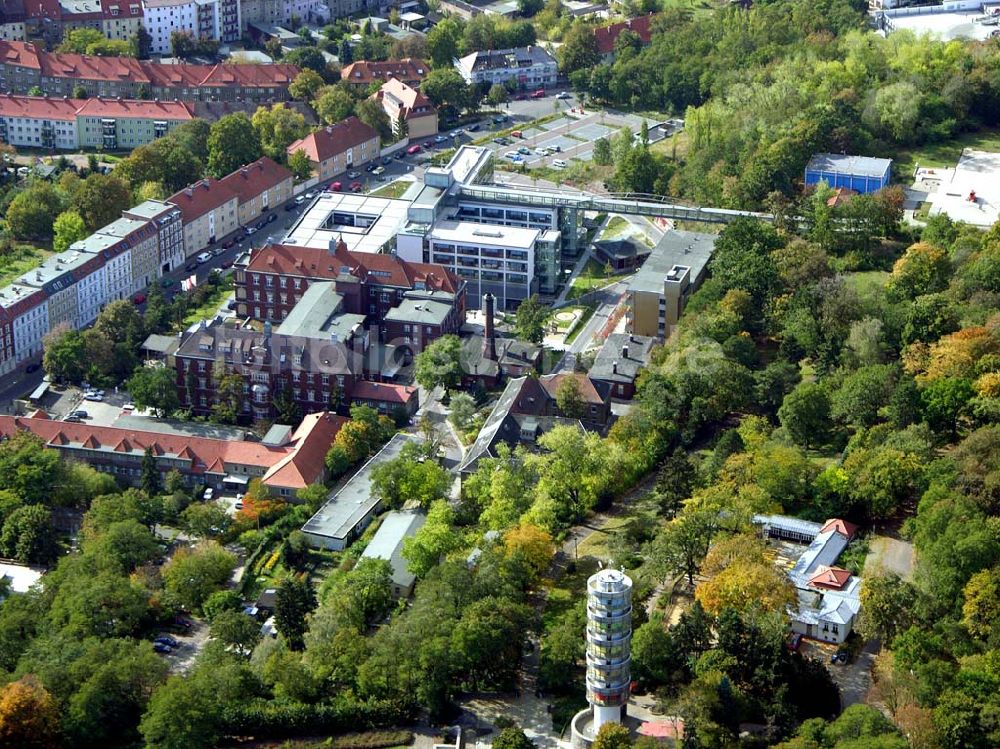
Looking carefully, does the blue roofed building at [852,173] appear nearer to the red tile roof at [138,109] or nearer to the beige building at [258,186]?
the beige building at [258,186]

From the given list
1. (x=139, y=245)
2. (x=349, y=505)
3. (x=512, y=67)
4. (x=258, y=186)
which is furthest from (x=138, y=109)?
(x=349, y=505)

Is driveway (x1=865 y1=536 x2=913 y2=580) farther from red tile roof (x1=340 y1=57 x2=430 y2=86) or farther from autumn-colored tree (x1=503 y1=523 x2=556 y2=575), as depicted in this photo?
red tile roof (x1=340 y1=57 x2=430 y2=86)

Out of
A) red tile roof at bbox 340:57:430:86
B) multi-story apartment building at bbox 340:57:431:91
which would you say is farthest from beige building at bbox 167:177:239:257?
red tile roof at bbox 340:57:430:86

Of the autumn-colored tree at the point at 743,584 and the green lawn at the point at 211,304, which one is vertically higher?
the autumn-colored tree at the point at 743,584

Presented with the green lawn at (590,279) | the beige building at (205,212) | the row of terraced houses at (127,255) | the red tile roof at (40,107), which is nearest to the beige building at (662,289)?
the green lawn at (590,279)

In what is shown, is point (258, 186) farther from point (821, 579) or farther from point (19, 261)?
point (821, 579)

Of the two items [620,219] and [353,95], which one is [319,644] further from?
[353,95]
